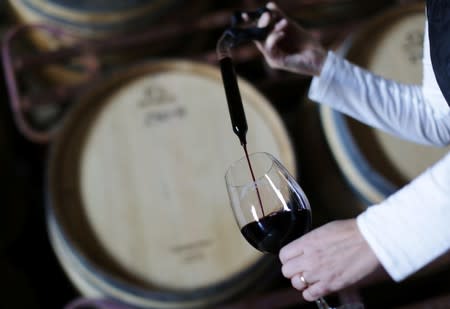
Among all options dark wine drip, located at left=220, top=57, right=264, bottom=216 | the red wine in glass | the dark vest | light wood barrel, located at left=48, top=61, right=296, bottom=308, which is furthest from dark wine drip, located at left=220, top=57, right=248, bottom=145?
light wood barrel, located at left=48, top=61, right=296, bottom=308

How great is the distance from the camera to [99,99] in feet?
3.65

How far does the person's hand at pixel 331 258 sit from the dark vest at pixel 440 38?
0.21 m

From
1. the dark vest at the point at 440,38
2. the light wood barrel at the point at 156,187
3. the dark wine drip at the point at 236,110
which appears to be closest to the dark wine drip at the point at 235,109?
the dark wine drip at the point at 236,110

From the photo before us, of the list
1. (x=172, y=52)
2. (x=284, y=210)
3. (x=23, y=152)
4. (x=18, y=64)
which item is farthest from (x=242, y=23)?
(x=23, y=152)

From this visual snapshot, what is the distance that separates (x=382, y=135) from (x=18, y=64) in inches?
35.7

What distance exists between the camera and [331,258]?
2.01 ft

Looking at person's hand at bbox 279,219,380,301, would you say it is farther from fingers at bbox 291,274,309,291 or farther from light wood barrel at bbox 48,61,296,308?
light wood barrel at bbox 48,61,296,308

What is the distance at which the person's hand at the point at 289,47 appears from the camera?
0.82 metres

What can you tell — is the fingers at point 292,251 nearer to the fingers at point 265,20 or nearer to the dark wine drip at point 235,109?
the dark wine drip at point 235,109

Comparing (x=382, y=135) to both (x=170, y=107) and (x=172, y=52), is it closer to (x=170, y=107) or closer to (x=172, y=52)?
(x=170, y=107)

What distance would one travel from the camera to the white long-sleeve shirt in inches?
23.1

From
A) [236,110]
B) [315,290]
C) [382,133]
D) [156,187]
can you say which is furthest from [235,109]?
[382,133]

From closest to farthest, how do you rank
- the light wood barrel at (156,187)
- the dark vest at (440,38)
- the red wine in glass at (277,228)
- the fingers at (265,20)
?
the dark vest at (440,38) < the red wine in glass at (277,228) < the fingers at (265,20) < the light wood barrel at (156,187)

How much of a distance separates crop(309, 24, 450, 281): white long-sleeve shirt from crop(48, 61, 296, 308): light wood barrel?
0.30m
